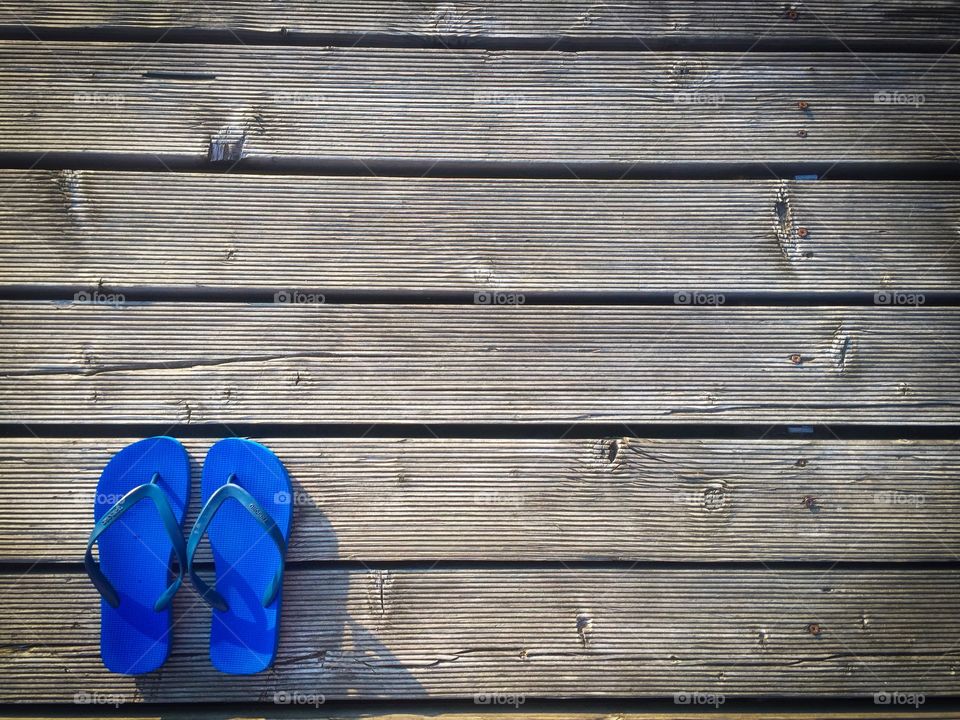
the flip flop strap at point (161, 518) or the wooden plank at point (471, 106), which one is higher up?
the wooden plank at point (471, 106)

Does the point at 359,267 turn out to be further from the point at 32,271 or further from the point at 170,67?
the point at 32,271

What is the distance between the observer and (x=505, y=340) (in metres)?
1.82

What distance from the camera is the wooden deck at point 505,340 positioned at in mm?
1766

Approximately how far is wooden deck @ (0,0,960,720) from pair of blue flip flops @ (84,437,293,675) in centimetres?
7

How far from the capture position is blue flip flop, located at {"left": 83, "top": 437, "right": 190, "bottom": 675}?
169 cm

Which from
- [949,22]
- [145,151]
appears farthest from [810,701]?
[145,151]

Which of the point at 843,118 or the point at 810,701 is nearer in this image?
the point at 810,701

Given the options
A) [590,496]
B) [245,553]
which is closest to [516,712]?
[590,496]

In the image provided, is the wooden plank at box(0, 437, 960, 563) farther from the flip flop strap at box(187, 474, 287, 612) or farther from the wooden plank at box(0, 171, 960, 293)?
the wooden plank at box(0, 171, 960, 293)

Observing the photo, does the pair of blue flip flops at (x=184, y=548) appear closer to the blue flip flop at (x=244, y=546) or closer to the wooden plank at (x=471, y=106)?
the blue flip flop at (x=244, y=546)

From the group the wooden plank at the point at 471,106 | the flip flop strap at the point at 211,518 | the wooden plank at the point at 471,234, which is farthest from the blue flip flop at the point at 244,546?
the wooden plank at the point at 471,106

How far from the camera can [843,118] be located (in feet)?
6.24

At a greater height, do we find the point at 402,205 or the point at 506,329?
the point at 402,205

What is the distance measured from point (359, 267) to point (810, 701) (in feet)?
6.22
